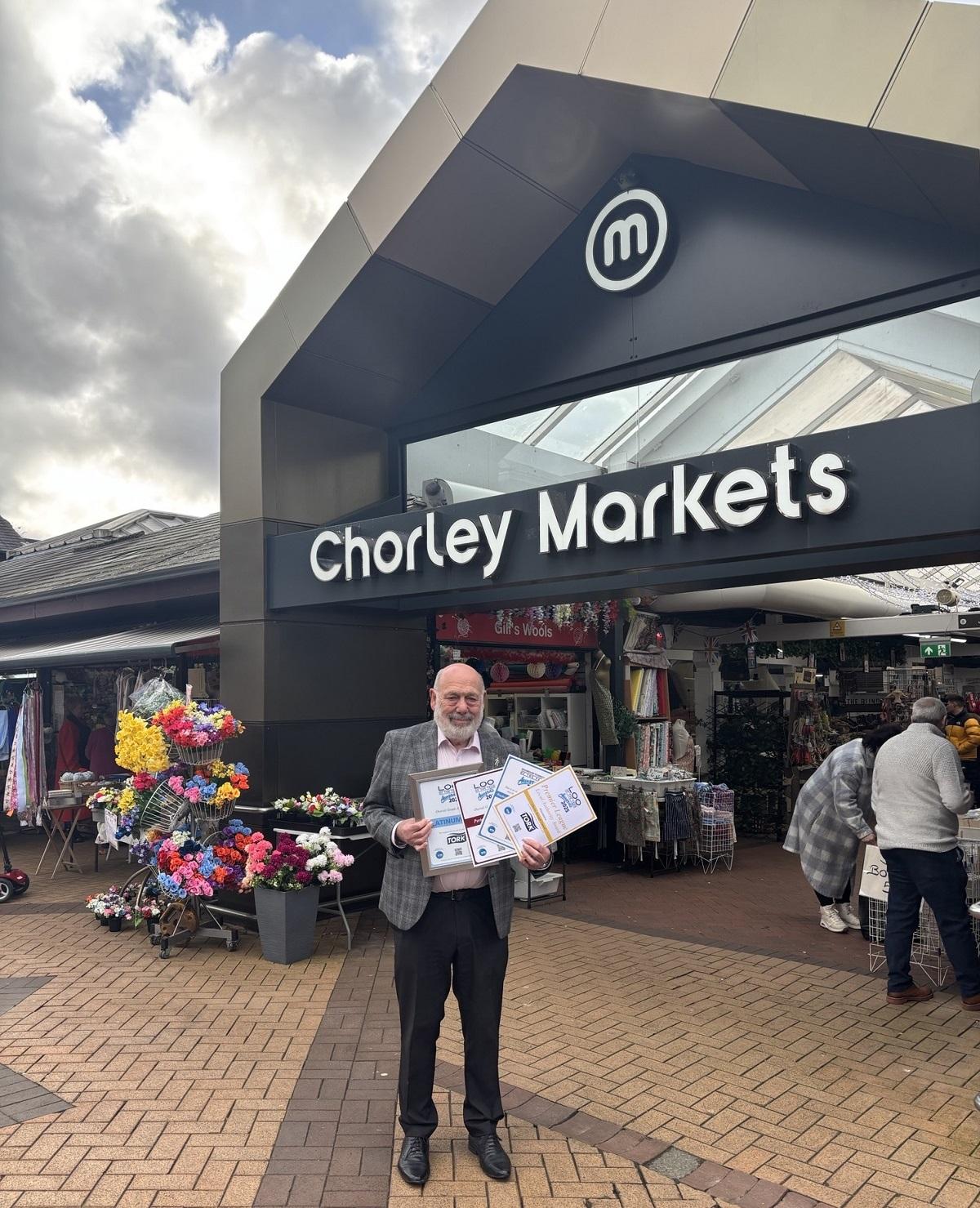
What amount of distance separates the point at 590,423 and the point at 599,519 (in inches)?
62.0

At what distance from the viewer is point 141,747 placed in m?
7.10

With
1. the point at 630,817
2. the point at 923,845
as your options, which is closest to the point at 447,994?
the point at 923,845

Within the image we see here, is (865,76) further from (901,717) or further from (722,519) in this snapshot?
(901,717)

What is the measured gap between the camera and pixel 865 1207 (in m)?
3.49

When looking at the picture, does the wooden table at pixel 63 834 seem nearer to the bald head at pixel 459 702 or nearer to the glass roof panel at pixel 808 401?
the bald head at pixel 459 702

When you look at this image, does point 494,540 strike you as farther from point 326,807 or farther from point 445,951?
point 445,951

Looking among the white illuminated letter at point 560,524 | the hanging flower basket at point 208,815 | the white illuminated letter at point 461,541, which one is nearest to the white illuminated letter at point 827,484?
the white illuminated letter at point 560,524

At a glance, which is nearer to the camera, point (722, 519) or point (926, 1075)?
point (926, 1075)

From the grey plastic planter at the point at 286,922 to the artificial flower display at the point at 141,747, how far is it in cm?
126

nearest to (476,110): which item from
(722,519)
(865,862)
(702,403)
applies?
(702,403)

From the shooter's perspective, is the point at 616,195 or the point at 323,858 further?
the point at 616,195

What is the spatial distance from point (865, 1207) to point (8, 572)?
689 inches

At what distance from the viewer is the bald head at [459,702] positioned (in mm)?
3732

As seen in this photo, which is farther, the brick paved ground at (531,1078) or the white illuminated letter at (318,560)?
the white illuminated letter at (318,560)
